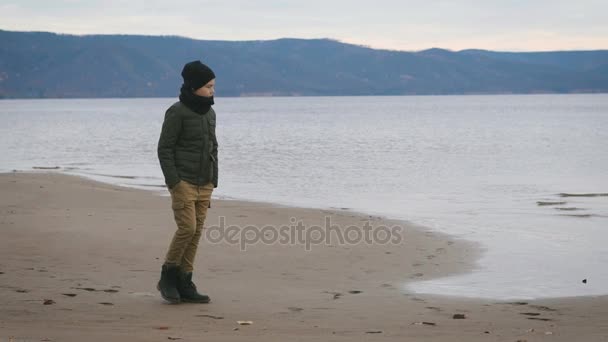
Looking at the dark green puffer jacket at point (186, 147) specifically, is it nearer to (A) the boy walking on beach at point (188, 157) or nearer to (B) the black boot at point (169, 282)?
(A) the boy walking on beach at point (188, 157)

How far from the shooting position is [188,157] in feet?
22.9

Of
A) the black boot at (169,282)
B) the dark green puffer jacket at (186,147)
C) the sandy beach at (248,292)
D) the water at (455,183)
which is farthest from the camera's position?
the water at (455,183)

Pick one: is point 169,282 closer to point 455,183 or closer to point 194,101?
point 194,101

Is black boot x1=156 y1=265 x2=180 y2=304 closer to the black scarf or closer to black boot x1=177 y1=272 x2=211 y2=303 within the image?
black boot x1=177 y1=272 x2=211 y2=303

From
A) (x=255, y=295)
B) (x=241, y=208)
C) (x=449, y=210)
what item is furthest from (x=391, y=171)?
(x=255, y=295)

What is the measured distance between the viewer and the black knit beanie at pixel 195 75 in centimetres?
698

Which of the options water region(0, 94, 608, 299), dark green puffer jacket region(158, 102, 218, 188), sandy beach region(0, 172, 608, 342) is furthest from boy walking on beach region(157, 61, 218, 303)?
water region(0, 94, 608, 299)

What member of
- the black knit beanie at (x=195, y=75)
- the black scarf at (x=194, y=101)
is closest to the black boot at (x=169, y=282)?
the black scarf at (x=194, y=101)

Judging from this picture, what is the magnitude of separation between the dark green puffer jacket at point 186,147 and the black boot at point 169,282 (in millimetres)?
711

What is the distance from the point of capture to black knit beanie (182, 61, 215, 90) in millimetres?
6977

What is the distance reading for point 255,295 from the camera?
7.76m

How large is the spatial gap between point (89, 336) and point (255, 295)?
88.2 inches

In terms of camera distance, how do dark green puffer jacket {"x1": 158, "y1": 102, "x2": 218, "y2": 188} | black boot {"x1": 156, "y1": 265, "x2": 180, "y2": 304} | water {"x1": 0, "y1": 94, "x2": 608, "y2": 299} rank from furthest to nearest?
water {"x1": 0, "y1": 94, "x2": 608, "y2": 299} → black boot {"x1": 156, "y1": 265, "x2": 180, "y2": 304} → dark green puffer jacket {"x1": 158, "y1": 102, "x2": 218, "y2": 188}

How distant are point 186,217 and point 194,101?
896mm
